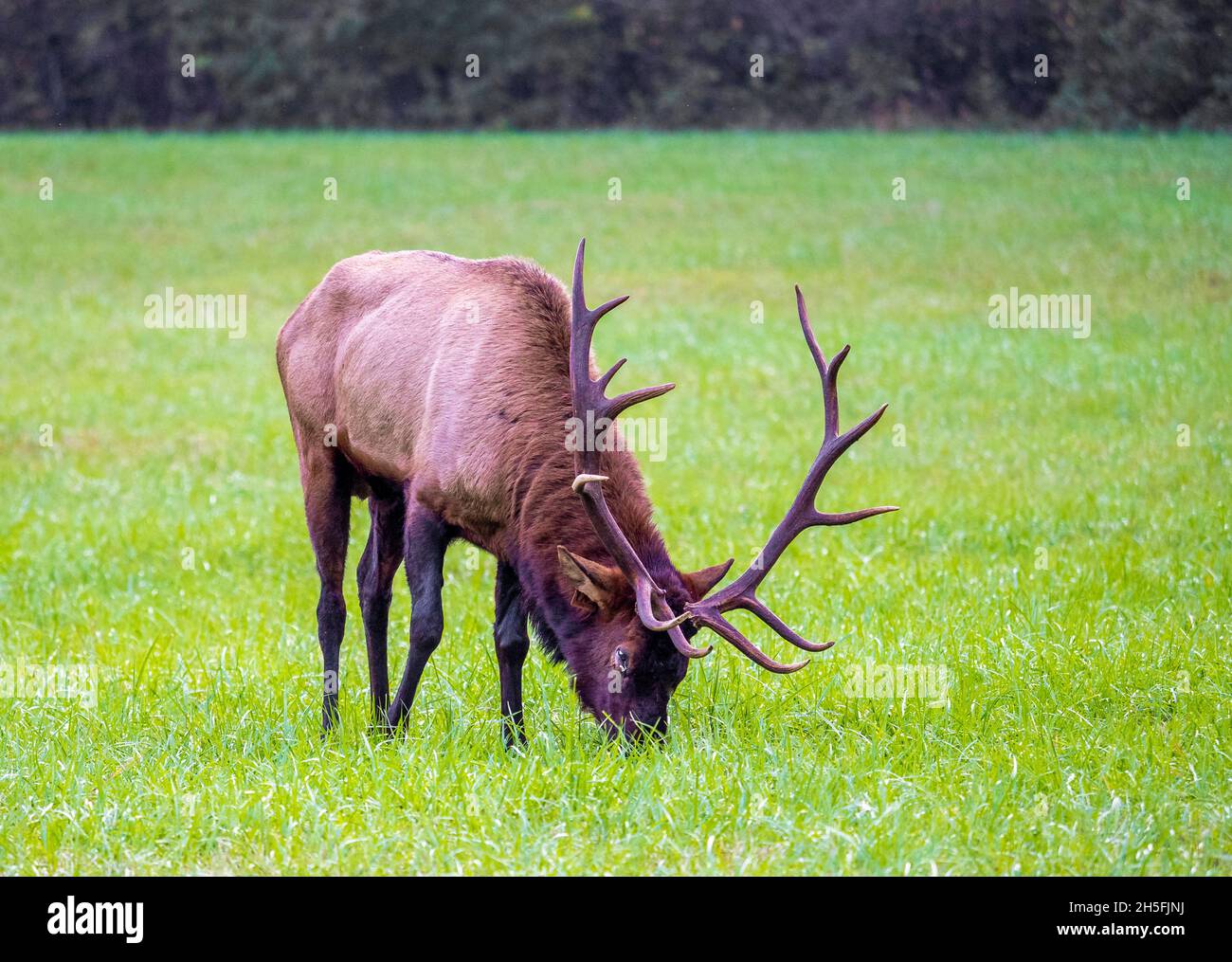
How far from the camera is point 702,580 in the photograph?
5.32 meters

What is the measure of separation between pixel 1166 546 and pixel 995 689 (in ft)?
10.6

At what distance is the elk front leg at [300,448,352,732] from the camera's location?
258 inches

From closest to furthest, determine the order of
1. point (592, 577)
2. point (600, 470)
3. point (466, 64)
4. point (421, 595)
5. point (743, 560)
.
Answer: point (592, 577) → point (600, 470) → point (421, 595) → point (743, 560) → point (466, 64)

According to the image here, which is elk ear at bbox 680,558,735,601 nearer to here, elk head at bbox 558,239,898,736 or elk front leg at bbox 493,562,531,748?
elk head at bbox 558,239,898,736

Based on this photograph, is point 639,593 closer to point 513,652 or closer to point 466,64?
point 513,652

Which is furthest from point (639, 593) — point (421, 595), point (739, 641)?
point (421, 595)

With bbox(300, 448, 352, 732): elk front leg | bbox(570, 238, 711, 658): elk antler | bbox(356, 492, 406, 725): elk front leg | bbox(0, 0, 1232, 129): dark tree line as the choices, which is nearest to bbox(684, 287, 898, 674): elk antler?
bbox(570, 238, 711, 658): elk antler

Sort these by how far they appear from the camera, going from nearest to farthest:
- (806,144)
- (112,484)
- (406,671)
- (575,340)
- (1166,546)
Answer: (575,340) → (406,671) → (1166,546) → (112,484) → (806,144)

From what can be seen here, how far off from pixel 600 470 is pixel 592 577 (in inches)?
18.8

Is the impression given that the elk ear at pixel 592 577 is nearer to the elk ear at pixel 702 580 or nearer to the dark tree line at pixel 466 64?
the elk ear at pixel 702 580

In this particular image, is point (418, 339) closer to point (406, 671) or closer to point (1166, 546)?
point (406, 671)

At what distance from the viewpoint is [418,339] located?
624 centimetres

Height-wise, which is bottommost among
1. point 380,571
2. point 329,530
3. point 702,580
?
point 380,571
